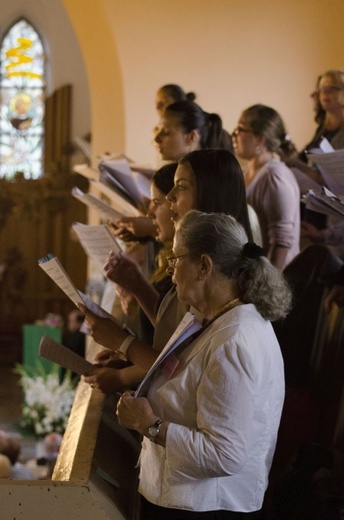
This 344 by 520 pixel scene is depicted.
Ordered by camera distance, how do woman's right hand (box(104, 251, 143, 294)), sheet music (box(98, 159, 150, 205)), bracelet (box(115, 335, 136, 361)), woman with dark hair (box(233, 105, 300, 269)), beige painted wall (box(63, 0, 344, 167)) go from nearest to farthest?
bracelet (box(115, 335, 136, 361)) < woman's right hand (box(104, 251, 143, 294)) < sheet music (box(98, 159, 150, 205)) < woman with dark hair (box(233, 105, 300, 269)) < beige painted wall (box(63, 0, 344, 167))

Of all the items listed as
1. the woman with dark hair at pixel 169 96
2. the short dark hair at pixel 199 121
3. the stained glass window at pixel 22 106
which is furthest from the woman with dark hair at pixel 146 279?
the stained glass window at pixel 22 106

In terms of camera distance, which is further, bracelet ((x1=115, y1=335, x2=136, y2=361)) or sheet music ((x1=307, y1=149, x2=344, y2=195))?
sheet music ((x1=307, y1=149, x2=344, y2=195))

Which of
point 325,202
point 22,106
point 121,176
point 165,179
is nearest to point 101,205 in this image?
point 121,176

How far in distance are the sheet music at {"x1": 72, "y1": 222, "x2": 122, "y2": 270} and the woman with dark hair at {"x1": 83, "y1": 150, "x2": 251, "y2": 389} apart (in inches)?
13.7

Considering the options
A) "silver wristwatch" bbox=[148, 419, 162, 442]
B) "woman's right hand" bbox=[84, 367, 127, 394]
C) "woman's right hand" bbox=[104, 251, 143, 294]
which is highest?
"woman's right hand" bbox=[104, 251, 143, 294]

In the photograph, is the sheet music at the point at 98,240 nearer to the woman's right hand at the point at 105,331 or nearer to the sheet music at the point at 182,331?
the woman's right hand at the point at 105,331

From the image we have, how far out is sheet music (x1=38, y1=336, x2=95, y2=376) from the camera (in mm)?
2734

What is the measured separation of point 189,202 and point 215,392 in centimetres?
72

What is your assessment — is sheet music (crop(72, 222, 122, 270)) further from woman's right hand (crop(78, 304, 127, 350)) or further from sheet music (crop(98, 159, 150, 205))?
sheet music (crop(98, 159, 150, 205))

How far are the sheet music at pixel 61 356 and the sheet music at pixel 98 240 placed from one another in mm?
354

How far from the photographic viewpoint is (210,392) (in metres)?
2.05

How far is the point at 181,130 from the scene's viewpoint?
3.73 m

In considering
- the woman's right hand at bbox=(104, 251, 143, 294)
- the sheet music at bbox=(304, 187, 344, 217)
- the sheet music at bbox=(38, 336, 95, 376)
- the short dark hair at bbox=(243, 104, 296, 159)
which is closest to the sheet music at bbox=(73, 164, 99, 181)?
the short dark hair at bbox=(243, 104, 296, 159)

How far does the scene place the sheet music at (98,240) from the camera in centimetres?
304
